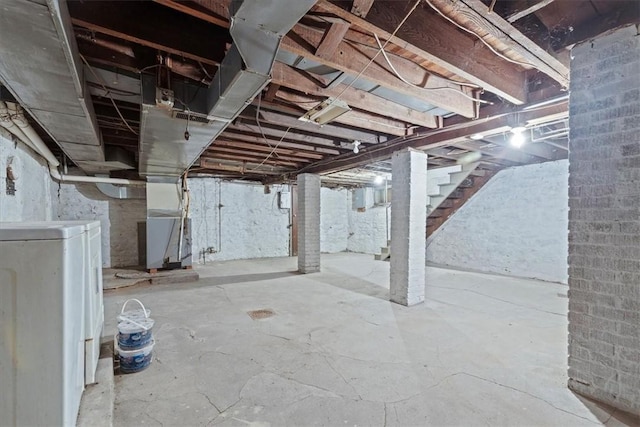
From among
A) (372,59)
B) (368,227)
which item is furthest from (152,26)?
(368,227)

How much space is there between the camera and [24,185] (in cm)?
322

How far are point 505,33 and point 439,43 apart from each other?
33 centimetres

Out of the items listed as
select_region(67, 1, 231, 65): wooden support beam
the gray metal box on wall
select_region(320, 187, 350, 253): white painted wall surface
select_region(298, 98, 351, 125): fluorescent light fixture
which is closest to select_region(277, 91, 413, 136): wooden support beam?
select_region(298, 98, 351, 125): fluorescent light fixture

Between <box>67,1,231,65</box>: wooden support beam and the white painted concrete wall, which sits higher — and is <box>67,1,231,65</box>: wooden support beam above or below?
above

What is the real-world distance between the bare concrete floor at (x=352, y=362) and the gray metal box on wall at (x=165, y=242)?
2.97 ft

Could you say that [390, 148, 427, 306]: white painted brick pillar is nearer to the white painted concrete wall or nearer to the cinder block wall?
the cinder block wall

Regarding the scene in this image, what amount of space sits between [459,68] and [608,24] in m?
0.81

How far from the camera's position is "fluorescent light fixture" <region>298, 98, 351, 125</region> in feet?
7.85

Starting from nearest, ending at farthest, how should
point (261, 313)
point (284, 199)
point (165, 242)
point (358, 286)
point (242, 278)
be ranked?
point (261, 313) < point (358, 286) < point (165, 242) < point (242, 278) < point (284, 199)

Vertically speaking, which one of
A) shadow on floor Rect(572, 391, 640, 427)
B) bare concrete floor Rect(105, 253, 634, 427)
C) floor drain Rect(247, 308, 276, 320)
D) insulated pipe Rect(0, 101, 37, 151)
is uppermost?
insulated pipe Rect(0, 101, 37, 151)

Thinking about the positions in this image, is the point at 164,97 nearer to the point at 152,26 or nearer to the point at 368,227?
the point at 152,26

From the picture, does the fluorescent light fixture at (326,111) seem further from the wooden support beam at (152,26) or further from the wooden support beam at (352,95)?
the wooden support beam at (152,26)

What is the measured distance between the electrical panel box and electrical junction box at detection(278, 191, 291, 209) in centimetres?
206

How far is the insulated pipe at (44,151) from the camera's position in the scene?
2457mm
